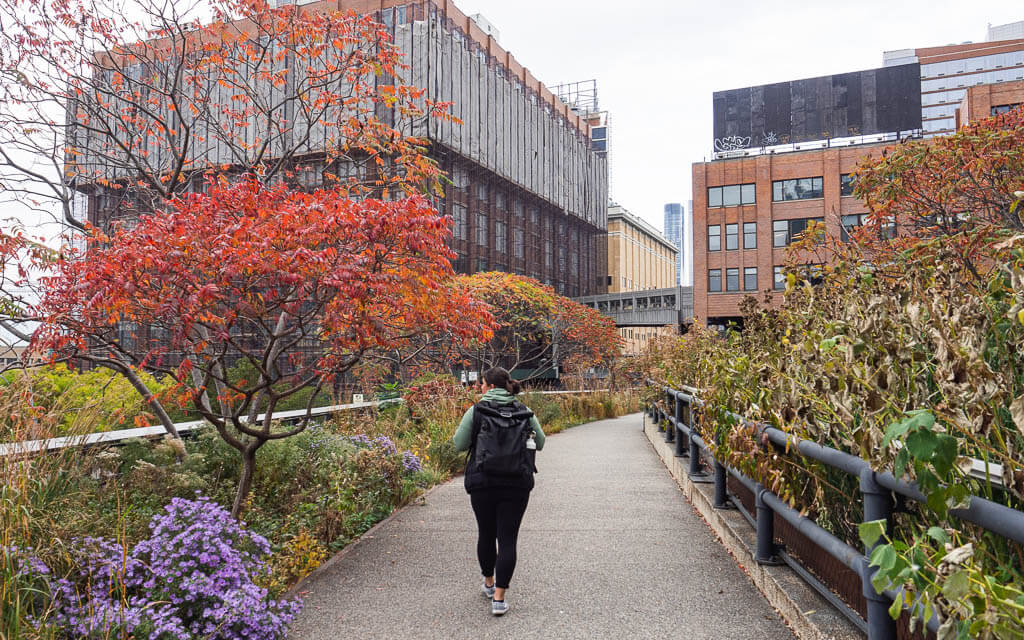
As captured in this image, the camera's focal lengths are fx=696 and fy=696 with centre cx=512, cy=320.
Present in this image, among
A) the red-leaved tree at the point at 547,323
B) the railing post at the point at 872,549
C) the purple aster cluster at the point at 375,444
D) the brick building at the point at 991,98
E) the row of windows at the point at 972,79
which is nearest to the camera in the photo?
the railing post at the point at 872,549

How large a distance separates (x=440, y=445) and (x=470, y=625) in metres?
6.70

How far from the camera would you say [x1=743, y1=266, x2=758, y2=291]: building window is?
50.5 meters

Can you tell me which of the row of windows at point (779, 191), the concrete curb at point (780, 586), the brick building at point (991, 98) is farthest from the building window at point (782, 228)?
the concrete curb at point (780, 586)

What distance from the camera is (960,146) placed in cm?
1101

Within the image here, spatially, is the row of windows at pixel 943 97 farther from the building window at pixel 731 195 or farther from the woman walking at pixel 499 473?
the woman walking at pixel 499 473

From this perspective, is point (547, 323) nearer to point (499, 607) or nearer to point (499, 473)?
point (499, 473)

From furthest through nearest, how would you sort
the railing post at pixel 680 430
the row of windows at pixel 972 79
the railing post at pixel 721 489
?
the row of windows at pixel 972 79 → the railing post at pixel 680 430 → the railing post at pixel 721 489

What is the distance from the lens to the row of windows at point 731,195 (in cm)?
5094

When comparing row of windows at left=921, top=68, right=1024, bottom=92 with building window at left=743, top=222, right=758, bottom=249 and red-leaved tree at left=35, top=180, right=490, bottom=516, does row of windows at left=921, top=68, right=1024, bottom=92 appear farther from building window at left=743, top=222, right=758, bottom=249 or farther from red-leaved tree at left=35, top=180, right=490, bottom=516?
red-leaved tree at left=35, top=180, right=490, bottom=516

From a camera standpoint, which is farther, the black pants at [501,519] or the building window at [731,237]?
the building window at [731,237]

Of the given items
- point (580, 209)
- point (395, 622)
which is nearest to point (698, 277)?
point (580, 209)

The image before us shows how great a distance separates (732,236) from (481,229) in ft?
63.5

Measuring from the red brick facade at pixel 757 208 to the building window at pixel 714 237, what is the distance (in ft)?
0.75

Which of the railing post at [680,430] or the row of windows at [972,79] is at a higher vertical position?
the row of windows at [972,79]
